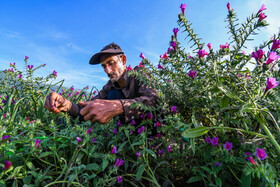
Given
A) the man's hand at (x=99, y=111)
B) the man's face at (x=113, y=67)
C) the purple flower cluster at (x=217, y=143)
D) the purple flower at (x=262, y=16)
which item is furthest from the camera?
the man's face at (x=113, y=67)

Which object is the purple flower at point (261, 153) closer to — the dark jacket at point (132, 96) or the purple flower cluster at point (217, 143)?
the purple flower cluster at point (217, 143)

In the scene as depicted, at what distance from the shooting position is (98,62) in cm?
257

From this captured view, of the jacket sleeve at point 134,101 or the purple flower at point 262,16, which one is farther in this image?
the jacket sleeve at point 134,101

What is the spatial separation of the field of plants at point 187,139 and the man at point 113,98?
0.15m

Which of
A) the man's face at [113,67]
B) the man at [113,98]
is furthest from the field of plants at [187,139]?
the man's face at [113,67]

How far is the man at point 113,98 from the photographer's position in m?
1.37

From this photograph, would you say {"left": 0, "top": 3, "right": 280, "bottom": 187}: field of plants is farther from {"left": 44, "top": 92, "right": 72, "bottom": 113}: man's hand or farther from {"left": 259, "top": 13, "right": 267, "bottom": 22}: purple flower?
{"left": 44, "top": 92, "right": 72, "bottom": 113}: man's hand

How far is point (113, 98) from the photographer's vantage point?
7.12ft

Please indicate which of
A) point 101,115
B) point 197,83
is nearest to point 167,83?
point 197,83

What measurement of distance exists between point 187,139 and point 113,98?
1190 millimetres

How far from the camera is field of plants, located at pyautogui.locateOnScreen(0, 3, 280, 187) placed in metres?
0.93

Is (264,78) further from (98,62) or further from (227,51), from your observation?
(98,62)

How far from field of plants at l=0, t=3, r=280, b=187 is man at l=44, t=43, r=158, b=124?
0.15 m

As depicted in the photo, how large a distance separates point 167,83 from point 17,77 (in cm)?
339
